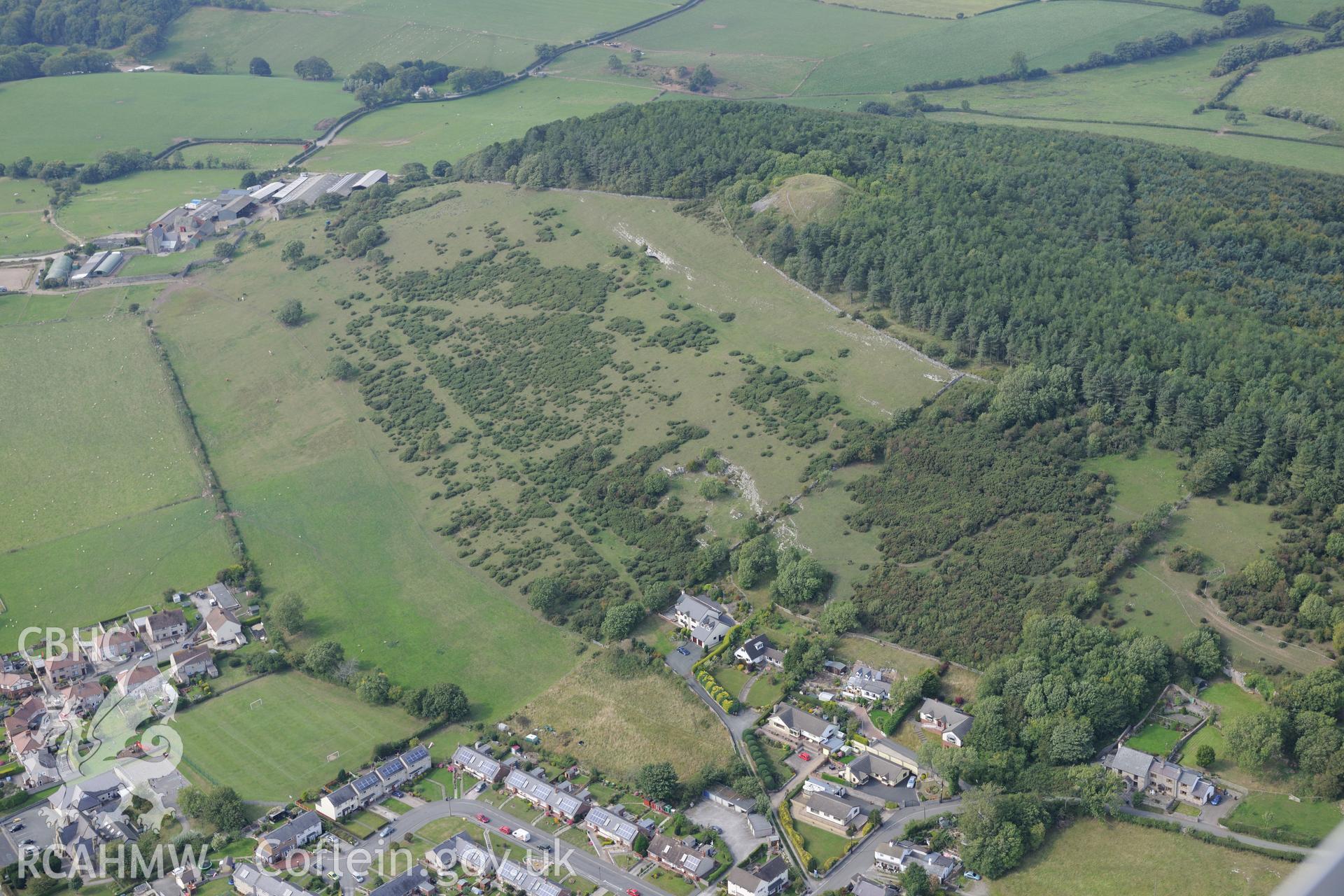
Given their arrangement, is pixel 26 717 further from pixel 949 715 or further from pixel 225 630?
pixel 949 715

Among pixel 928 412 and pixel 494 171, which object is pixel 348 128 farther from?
pixel 928 412

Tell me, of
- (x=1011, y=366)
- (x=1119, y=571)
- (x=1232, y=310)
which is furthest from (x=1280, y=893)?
(x=1232, y=310)

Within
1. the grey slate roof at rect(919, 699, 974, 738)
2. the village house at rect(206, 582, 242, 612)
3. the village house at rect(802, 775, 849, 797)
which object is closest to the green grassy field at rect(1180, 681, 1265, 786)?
the grey slate roof at rect(919, 699, 974, 738)

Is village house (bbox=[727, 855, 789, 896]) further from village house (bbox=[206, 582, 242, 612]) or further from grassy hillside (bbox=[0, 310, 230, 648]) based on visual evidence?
grassy hillside (bbox=[0, 310, 230, 648])

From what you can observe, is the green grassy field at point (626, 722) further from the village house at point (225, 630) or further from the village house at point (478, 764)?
the village house at point (225, 630)

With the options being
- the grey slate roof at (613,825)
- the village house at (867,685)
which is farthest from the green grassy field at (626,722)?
the village house at (867,685)
